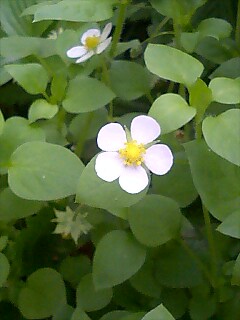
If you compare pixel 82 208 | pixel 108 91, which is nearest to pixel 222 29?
pixel 108 91

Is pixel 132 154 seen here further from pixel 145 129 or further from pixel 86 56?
pixel 86 56

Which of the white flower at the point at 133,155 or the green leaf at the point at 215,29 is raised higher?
the white flower at the point at 133,155

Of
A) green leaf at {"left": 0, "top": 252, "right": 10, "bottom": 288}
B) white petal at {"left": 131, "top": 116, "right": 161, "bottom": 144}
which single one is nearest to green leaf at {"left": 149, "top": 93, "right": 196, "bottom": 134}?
white petal at {"left": 131, "top": 116, "right": 161, "bottom": 144}

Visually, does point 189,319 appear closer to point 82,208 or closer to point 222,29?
point 82,208

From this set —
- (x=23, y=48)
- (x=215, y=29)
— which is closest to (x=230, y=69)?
(x=215, y=29)

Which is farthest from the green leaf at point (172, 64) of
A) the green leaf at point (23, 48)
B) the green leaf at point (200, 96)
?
the green leaf at point (23, 48)

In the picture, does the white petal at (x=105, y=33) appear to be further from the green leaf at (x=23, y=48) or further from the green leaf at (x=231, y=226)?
the green leaf at (x=231, y=226)

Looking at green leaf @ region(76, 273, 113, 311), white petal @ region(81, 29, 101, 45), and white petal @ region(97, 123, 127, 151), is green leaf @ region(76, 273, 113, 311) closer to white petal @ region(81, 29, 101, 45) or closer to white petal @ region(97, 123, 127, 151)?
white petal @ region(97, 123, 127, 151)

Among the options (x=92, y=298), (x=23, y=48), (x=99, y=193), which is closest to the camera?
(x=99, y=193)
